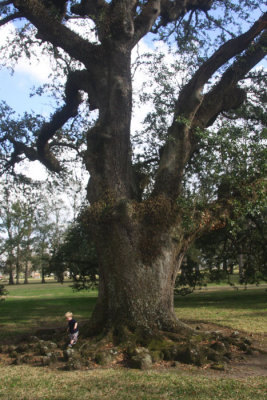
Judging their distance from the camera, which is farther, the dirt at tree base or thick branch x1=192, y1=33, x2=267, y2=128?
thick branch x1=192, y1=33, x2=267, y2=128

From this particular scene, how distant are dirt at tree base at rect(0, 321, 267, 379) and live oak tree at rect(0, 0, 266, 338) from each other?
113cm

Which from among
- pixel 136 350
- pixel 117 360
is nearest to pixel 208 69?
pixel 136 350

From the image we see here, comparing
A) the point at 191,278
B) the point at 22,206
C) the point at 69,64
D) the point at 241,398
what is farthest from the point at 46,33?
the point at 191,278

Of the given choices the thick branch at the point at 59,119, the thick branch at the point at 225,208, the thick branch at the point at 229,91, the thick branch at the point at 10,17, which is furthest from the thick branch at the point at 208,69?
the thick branch at the point at 10,17

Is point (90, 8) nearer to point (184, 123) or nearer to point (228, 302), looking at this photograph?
point (184, 123)

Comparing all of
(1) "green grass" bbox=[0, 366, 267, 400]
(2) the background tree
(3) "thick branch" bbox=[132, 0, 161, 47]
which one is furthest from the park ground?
(2) the background tree

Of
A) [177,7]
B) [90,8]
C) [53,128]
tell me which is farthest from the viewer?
[53,128]

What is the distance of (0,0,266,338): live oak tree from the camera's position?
948 cm

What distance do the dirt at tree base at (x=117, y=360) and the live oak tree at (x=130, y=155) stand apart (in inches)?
44.6

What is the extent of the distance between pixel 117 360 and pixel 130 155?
18.3 feet

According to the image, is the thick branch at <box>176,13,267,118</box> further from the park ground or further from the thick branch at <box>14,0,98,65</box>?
the park ground

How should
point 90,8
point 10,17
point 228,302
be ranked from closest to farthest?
1. point 10,17
2. point 90,8
3. point 228,302

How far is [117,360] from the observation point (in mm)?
7945

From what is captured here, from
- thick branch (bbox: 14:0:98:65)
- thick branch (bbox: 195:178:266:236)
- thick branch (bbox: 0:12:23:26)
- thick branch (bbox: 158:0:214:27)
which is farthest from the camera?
thick branch (bbox: 158:0:214:27)
